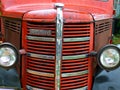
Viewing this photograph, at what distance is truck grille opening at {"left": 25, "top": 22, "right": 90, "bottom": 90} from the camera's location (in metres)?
4.93

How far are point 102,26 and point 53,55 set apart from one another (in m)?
1.05

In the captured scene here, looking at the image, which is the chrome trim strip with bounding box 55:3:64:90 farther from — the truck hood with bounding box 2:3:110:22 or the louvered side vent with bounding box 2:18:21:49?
the louvered side vent with bounding box 2:18:21:49

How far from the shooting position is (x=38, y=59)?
5.04 m

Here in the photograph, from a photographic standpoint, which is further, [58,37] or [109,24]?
[109,24]

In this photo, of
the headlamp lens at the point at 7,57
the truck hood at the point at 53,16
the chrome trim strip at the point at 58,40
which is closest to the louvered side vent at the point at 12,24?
the truck hood at the point at 53,16

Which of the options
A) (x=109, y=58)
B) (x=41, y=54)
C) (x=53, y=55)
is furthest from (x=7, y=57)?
(x=109, y=58)

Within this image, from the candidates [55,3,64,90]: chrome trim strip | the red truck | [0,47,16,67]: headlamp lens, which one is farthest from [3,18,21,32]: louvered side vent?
[55,3,64,90]: chrome trim strip

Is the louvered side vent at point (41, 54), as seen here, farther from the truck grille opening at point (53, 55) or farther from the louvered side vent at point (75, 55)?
the louvered side vent at point (75, 55)

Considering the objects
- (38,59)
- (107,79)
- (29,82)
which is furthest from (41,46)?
(107,79)

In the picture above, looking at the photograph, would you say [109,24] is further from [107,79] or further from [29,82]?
[29,82]

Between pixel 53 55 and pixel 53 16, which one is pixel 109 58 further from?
pixel 53 16

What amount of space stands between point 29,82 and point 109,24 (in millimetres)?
→ 1602

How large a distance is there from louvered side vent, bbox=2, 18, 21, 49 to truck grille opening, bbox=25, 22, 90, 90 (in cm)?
27

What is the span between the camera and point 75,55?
198 inches
